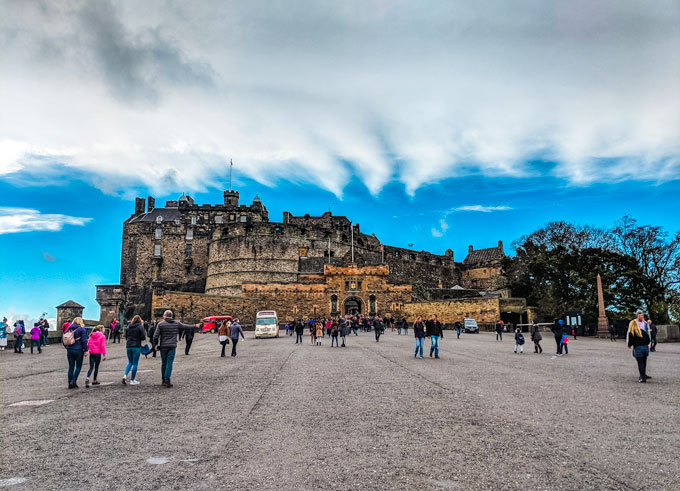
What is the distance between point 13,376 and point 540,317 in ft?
120

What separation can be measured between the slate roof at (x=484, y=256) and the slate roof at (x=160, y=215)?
41.4m

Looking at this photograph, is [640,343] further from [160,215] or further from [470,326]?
[160,215]

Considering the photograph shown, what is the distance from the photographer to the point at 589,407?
6395 millimetres

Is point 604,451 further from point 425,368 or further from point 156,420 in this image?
point 425,368

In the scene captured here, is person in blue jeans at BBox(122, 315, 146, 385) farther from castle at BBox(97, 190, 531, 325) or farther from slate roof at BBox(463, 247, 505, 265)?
slate roof at BBox(463, 247, 505, 265)

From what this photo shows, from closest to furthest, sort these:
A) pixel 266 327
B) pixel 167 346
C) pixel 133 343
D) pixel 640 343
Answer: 1. pixel 167 346
2. pixel 133 343
3. pixel 640 343
4. pixel 266 327

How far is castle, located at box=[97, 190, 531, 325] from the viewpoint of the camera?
4325 centimetres

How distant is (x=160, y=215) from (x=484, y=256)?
45.1 m

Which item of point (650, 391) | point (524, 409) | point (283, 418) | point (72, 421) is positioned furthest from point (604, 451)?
point (72, 421)

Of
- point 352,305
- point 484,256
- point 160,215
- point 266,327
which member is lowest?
point 266,327

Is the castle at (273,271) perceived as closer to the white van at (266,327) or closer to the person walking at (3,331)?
the white van at (266,327)

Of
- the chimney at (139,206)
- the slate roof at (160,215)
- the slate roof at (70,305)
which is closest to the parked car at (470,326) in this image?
the slate roof at (70,305)

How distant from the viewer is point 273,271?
56.0 meters

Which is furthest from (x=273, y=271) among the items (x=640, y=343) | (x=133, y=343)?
(x=640, y=343)
